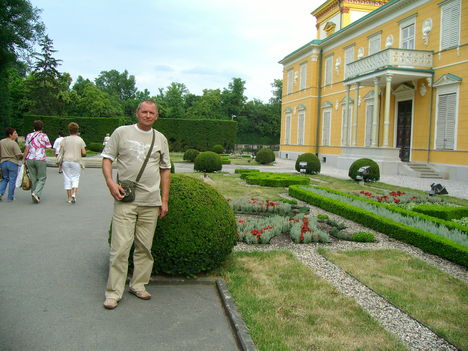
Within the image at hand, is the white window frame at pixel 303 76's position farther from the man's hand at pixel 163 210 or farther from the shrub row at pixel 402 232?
the man's hand at pixel 163 210

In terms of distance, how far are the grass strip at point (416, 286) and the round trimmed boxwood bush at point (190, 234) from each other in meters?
1.83

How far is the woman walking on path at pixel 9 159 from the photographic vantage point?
9.98 meters

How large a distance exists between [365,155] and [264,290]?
1986cm

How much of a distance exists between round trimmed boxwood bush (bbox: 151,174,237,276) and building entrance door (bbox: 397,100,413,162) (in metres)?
20.2

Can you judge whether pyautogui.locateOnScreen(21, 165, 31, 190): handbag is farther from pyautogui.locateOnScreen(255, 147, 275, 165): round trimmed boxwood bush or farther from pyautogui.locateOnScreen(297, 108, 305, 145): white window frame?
pyautogui.locateOnScreen(297, 108, 305, 145): white window frame

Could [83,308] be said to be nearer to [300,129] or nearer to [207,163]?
[207,163]

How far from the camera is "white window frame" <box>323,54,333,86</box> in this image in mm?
31359


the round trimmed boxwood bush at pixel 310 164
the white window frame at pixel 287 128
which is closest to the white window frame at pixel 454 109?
the round trimmed boxwood bush at pixel 310 164

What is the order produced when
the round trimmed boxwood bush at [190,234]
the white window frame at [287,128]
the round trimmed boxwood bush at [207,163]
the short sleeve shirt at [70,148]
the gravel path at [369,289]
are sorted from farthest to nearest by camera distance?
the white window frame at [287,128], the round trimmed boxwood bush at [207,163], the short sleeve shirt at [70,148], the round trimmed boxwood bush at [190,234], the gravel path at [369,289]

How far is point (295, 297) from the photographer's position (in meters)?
4.20

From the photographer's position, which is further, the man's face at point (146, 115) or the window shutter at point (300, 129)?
the window shutter at point (300, 129)

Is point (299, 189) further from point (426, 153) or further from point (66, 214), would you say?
point (426, 153)

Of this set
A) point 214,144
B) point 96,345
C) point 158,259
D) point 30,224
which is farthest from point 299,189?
point 214,144

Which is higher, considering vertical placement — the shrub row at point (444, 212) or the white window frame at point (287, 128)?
the white window frame at point (287, 128)
